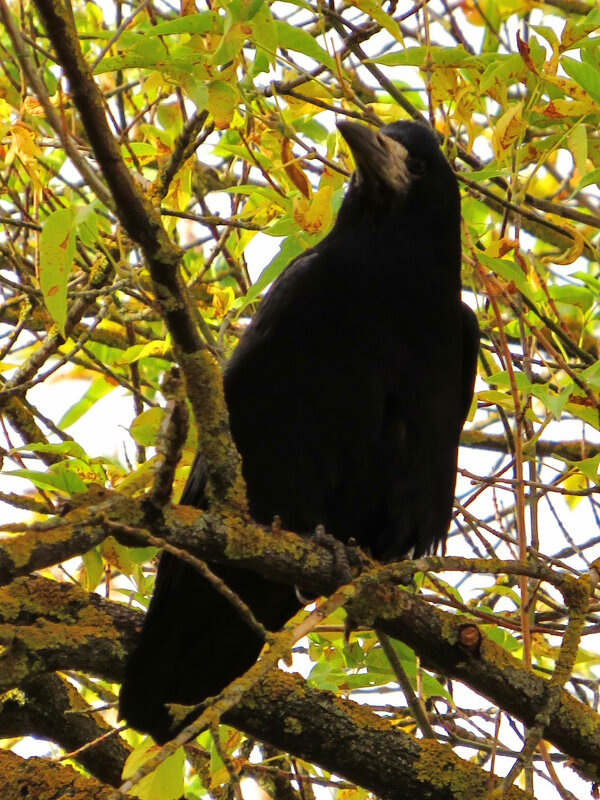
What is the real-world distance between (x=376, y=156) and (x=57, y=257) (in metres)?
1.80

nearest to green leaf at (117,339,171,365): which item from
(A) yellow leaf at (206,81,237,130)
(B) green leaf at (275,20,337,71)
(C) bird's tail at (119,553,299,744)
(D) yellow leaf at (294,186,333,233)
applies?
(C) bird's tail at (119,553,299,744)

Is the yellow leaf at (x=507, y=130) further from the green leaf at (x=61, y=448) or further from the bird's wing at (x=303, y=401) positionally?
the green leaf at (x=61, y=448)

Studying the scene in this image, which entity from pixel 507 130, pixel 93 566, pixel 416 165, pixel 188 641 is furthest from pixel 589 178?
pixel 188 641

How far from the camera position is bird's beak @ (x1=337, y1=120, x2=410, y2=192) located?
3.91 meters

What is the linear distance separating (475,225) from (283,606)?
64.3 inches

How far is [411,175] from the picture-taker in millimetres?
4305

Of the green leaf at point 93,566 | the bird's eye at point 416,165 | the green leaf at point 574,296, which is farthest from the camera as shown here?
the bird's eye at point 416,165

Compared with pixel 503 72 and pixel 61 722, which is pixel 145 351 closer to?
pixel 61 722

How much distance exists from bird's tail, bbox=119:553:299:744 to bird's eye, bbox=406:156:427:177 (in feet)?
5.26

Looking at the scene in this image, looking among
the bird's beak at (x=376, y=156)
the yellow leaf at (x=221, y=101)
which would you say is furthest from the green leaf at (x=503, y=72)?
the yellow leaf at (x=221, y=101)

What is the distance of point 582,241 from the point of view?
3.37 meters

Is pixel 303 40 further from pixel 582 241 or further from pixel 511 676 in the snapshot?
pixel 511 676

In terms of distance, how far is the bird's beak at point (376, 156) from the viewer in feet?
12.8

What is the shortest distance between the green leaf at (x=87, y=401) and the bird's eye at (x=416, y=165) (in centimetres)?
169
